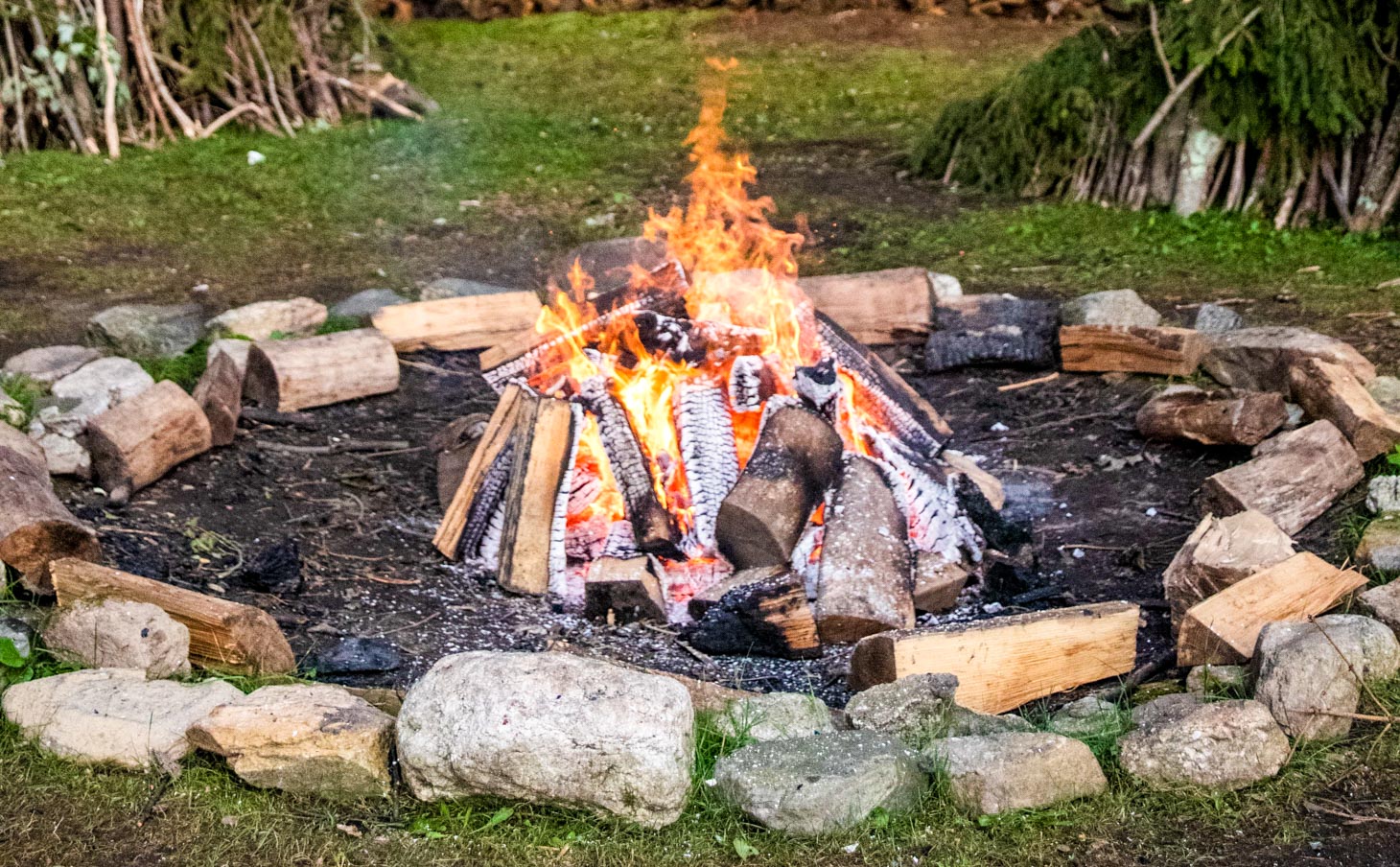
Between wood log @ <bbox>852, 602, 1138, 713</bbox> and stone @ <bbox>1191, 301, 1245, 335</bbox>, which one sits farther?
stone @ <bbox>1191, 301, 1245, 335</bbox>

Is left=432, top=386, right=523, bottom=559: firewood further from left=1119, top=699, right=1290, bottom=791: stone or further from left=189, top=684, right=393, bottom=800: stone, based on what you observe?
left=1119, top=699, right=1290, bottom=791: stone

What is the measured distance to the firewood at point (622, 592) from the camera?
4.36 metres

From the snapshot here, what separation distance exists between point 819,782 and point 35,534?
8.03 ft

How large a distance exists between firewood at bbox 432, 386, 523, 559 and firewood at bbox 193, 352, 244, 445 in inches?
40.4

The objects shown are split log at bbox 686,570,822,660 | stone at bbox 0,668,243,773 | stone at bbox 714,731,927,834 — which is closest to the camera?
stone at bbox 714,731,927,834

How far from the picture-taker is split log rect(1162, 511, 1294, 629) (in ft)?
12.9

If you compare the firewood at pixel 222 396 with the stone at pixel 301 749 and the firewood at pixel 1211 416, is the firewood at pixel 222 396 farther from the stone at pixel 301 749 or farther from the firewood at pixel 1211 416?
the firewood at pixel 1211 416

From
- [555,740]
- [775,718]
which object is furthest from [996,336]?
[555,740]

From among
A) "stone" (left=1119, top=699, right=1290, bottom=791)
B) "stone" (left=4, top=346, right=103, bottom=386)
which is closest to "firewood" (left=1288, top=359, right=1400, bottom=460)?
"stone" (left=1119, top=699, right=1290, bottom=791)

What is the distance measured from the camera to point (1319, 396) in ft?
16.0

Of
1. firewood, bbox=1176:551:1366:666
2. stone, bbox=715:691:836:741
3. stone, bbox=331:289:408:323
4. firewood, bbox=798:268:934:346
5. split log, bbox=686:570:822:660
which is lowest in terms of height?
split log, bbox=686:570:822:660

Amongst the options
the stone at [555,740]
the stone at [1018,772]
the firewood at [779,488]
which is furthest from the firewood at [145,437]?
the stone at [1018,772]

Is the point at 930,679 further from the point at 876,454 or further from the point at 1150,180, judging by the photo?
the point at 1150,180

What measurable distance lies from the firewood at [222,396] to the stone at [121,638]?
5.28ft
